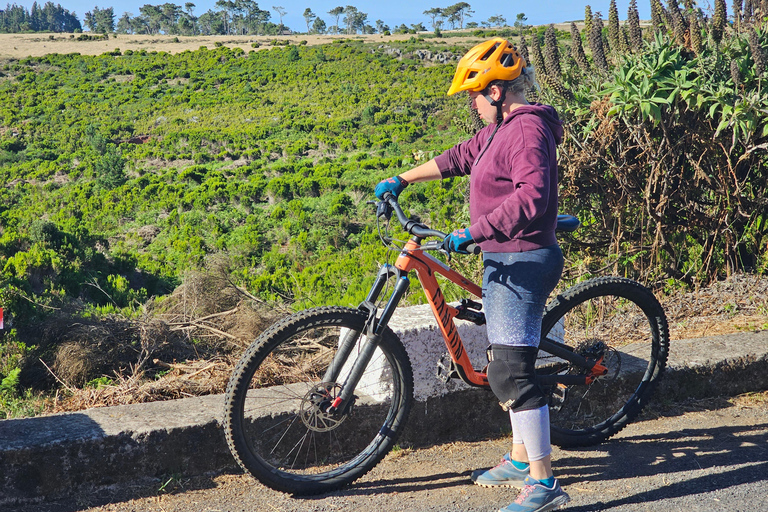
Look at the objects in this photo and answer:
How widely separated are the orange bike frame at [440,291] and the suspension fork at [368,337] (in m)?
0.07

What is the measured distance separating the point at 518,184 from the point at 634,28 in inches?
144

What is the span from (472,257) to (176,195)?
20535mm

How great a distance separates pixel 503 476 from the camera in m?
3.04

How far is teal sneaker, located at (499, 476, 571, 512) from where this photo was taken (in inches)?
109

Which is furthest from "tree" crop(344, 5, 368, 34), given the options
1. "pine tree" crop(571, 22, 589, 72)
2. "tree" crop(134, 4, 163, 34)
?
"pine tree" crop(571, 22, 589, 72)

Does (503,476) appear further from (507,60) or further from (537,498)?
(507,60)

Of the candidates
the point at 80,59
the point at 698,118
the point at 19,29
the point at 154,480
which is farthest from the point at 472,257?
the point at 19,29

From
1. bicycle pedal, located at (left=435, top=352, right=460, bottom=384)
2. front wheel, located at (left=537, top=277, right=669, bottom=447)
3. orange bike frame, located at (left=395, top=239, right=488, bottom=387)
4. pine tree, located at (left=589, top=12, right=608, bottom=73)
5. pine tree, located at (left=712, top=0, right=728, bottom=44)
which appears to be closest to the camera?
orange bike frame, located at (left=395, top=239, right=488, bottom=387)

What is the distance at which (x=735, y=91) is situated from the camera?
4.53m

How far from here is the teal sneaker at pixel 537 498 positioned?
2758 mm

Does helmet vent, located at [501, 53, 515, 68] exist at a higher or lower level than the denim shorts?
higher

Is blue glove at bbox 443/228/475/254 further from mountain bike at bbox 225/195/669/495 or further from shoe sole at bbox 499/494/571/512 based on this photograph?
shoe sole at bbox 499/494/571/512

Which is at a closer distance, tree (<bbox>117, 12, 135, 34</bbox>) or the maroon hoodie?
the maroon hoodie

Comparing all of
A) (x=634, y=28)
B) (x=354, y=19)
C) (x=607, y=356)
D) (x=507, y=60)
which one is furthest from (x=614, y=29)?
(x=354, y=19)
